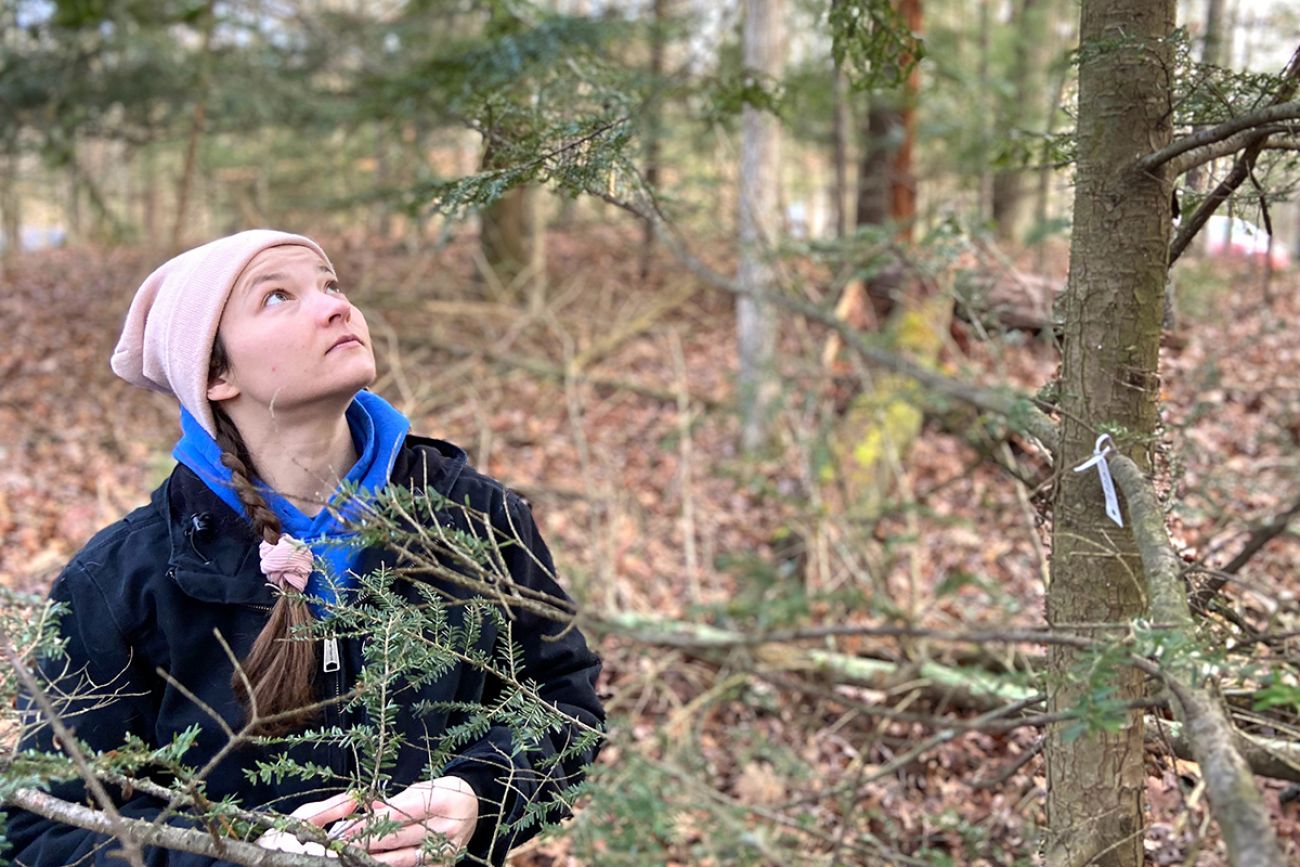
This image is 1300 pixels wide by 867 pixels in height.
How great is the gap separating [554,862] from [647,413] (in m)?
5.59

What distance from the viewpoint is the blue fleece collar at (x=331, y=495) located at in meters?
1.94

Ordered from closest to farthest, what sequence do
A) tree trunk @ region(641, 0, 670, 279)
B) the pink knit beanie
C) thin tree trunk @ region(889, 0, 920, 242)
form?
the pink knit beanie < tree trunk @ region(641, 0, 670, 279) < thin tree trunk @ region(889, 0, 920, 242)

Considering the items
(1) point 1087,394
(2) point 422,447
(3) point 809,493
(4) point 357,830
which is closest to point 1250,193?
(1) point 1087,394

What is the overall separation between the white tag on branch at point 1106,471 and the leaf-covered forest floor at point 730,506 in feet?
0.93

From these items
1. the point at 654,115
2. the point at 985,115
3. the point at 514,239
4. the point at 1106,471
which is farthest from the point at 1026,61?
the point at 1106,471

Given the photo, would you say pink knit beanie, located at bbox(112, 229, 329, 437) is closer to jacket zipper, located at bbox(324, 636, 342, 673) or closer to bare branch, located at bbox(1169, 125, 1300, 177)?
jacket zipper, located at bbox(324, 636, 342, 673)

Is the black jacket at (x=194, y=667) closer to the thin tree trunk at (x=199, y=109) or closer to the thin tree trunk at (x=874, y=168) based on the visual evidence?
the thin tree trunk at (x=199, y=109)

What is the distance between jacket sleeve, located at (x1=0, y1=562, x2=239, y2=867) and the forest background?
0.92 metres

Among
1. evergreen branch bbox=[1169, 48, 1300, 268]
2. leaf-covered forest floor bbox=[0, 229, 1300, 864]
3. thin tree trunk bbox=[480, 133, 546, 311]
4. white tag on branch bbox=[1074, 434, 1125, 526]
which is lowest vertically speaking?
leaf-covered forest floor bbox=[0, 229, 1300, 864]

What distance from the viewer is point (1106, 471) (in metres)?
1.72

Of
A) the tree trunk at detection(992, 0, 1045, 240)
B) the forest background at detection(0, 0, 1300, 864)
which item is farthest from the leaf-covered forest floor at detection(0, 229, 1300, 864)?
the tree trunk at detection(992, 0, 1045, 240)

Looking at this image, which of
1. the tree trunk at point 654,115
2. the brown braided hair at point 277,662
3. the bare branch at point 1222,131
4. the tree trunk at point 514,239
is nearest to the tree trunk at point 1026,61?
the tree trunk at point 654,115

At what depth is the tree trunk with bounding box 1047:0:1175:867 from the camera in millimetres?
1764

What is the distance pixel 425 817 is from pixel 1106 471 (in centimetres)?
131
